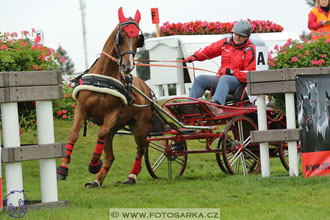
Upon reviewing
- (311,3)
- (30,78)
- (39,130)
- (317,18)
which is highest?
(311,3)

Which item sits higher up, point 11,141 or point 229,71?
point 229,71

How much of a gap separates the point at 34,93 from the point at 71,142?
1.63m

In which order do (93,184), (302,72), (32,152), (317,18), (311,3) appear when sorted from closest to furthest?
(32,152), (302,72), (93,184), (317,18), (311,3)

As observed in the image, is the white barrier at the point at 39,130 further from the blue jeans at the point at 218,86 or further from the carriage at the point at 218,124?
the blue jeans at the point at 218,86


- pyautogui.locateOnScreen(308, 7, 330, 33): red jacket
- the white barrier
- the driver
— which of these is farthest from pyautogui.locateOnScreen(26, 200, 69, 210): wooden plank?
pyautogui.locateOnScreen(308, 7, 330, 33): red jacket

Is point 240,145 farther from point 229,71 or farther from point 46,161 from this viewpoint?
point 46,161

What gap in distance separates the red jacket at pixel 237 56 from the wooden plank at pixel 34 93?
3.70 m

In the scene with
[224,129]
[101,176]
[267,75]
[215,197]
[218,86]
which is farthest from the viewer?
[218,86]

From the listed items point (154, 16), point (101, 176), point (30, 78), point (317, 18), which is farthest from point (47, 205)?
point (154, 16)

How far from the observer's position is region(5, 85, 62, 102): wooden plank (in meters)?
6.31

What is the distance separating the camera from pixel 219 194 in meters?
7.09

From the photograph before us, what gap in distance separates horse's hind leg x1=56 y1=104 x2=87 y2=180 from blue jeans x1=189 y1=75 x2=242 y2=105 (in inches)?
82.2

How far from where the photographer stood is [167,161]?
12.2 m

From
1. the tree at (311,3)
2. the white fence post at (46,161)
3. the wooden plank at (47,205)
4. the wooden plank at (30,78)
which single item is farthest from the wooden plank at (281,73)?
the tree at (311,3)
